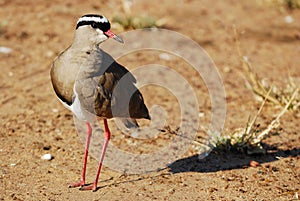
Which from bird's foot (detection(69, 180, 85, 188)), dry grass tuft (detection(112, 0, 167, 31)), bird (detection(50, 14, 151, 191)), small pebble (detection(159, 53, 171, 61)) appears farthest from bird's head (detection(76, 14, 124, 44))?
dry grass tuft (detection(112, 0, 167, 31))

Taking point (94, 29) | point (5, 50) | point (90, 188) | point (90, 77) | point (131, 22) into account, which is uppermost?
point (94, 29)

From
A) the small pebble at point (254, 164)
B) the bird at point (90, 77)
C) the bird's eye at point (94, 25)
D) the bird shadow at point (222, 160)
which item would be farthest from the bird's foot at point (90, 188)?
the small pebble at point (254, 164)

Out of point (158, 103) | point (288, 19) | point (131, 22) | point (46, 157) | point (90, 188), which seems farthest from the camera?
point (288, 19)

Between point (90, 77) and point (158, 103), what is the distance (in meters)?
2.02

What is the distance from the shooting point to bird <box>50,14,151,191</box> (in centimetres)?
405

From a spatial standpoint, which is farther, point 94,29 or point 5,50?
point 5,50

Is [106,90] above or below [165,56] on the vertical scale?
above

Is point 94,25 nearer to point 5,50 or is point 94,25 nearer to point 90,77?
point 90,77

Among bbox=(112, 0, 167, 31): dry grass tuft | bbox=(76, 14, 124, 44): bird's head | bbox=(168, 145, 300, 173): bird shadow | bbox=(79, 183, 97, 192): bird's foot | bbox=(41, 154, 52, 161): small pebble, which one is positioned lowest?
bbox=(79, 183, 97, 192): bird's foot

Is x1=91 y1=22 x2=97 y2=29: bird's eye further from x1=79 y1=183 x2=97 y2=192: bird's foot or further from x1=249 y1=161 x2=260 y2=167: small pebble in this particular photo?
x1=249 y1=161 x2=260 y2=167: small pebble

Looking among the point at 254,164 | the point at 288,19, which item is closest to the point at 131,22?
the point at 288,19

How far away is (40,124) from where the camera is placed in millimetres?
5375

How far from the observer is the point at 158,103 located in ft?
19.8

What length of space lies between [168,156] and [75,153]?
89 centimetres
